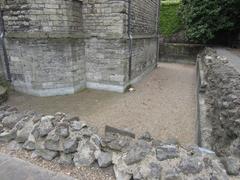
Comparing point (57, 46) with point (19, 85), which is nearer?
point (57, 46)

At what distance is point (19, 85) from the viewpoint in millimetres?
7371

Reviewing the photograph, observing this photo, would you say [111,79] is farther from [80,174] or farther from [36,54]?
[80,174]

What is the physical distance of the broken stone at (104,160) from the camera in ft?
8.35

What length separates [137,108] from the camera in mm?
6324

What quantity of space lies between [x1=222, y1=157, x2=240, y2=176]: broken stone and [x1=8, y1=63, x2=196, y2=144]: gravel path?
2202 mm

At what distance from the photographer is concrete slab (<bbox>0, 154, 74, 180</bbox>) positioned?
7.97ft

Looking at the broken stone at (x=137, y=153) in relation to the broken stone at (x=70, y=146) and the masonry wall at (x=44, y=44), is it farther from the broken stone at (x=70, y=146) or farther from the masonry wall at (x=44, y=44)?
the masonry wall at (x=44, y=44)

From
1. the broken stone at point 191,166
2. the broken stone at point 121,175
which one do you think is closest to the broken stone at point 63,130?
the broken stone at point 121,175

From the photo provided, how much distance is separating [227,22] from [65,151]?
13.6 meters

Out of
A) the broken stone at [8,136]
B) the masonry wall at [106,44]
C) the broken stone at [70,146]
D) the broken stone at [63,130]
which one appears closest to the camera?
the broken stone at [70,146]

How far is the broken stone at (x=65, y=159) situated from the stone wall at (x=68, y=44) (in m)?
4.76

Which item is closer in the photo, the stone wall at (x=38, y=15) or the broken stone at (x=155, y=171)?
the broken stone at (x=155, y=171)

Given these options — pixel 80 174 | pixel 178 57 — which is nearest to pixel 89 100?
pixel 80 174

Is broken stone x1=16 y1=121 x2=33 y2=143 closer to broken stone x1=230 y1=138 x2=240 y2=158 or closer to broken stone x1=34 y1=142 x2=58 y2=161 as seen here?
broken stone x1=34 y1=142 x2=58 y2=161
